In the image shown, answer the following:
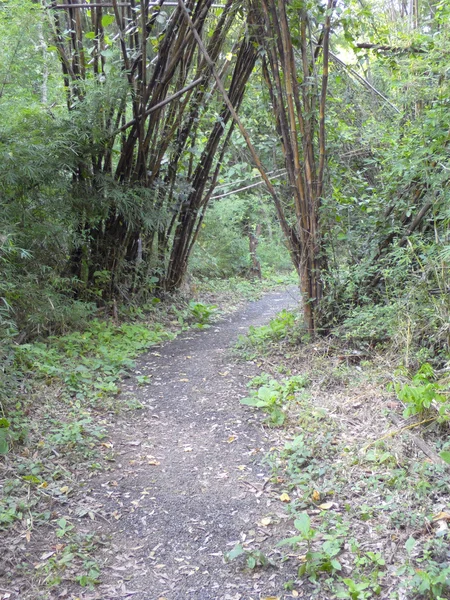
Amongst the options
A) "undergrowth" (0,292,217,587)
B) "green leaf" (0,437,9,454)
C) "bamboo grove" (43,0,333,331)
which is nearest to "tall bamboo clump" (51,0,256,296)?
"bamboo grove" (43,0,333,331)

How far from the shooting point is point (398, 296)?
117 inches

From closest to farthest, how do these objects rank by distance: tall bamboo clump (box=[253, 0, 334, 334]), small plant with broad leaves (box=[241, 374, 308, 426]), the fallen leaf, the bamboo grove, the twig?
the fallen leaf
the twig
small plant with broad leaves (box=[241, 374, 308, 426])
tall bamboo clump (box=[253, 0, 334, 334])
the bamboo grove

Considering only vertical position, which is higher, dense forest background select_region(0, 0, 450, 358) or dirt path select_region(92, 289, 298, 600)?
dense forest background select_region(0, 0, 450, 358)

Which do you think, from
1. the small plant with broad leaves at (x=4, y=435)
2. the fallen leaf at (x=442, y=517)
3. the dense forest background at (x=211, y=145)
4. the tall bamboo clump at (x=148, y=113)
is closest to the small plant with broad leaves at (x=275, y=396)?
the dense forest background at (x=211, y=145)

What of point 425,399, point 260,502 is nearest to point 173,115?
point 425,399

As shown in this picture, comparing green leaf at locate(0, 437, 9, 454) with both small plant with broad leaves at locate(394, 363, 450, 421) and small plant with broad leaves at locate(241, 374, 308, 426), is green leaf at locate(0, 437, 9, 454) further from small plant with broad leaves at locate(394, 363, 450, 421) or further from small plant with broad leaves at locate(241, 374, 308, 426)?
small plant with broad leaves at locate(394, 363, 450, 421)

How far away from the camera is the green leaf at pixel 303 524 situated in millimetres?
1704

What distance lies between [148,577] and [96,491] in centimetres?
53

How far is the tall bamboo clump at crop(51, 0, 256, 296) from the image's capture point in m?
3.79

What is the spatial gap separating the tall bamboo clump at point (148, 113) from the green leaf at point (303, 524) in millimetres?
2678

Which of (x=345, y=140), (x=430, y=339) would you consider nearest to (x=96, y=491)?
(x=430, y=339)

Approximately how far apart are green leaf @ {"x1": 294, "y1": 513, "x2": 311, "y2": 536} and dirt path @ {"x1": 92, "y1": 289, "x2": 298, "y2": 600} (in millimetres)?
148

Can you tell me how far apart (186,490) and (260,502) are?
12.5 inches

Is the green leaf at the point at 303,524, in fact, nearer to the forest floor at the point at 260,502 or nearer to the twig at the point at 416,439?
the forest floor at the point at 260,502
